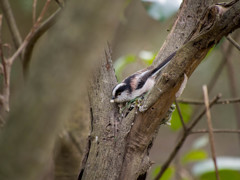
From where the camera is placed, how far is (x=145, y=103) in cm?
126

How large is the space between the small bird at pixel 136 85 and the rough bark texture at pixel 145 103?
0.04m

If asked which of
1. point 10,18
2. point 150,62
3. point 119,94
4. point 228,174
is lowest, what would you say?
point 228,174

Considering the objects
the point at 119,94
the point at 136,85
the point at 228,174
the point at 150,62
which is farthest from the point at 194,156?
the point at 119,94

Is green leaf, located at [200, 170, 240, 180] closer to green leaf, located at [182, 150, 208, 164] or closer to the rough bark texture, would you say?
green leaf, located at [182, 150, 208, 164]

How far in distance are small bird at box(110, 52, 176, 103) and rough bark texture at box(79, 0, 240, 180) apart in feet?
0.13

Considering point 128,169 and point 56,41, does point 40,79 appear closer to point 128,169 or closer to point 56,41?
point 56,41

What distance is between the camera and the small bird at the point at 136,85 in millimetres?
1509

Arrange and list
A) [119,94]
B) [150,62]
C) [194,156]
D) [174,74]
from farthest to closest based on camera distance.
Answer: [194,156], [150,62], [119,94], [174,74]

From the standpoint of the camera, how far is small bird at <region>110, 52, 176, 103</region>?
1509 millimetres

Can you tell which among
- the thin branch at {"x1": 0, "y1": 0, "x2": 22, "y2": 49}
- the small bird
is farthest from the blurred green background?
the small bird

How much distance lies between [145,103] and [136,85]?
1.55 feet

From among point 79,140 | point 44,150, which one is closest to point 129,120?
point 44,150

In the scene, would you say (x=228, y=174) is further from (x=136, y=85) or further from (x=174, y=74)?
(x=174, y=74)

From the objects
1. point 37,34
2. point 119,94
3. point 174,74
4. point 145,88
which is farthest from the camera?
point 37,34
